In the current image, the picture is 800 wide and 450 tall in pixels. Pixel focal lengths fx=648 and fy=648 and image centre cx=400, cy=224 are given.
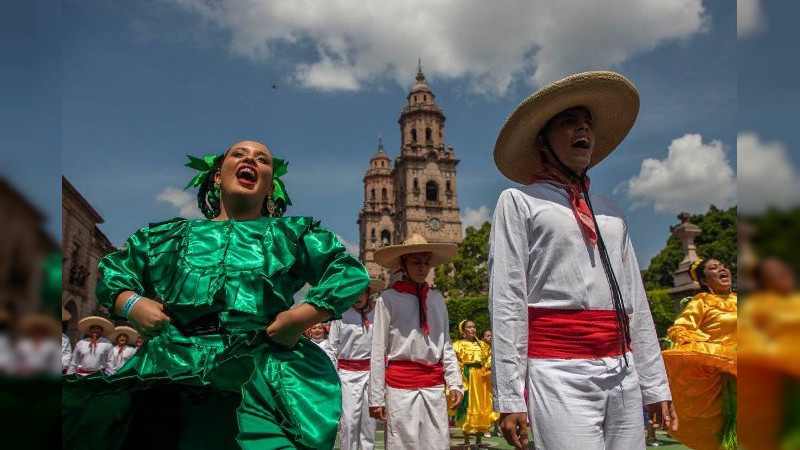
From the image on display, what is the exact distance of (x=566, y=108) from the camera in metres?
3.09

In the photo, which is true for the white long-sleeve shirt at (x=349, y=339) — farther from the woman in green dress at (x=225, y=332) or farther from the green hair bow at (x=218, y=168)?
the woman in green dress at (x=225, y=332)

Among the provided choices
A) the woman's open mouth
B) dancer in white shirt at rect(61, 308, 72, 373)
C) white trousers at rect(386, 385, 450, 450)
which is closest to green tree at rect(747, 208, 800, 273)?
dancer in white shirt at rect(61, 308, 72, 373)

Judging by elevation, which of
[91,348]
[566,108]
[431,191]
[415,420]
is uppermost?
[431,191]

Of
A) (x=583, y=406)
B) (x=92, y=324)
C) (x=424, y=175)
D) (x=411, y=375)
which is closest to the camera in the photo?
(x=583, y=406)

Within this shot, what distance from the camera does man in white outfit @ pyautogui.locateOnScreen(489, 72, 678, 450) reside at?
2496mm

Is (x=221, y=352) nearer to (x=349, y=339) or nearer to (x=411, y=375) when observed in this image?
(x=411, y=375)

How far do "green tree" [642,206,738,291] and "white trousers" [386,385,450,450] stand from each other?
45.5 metres

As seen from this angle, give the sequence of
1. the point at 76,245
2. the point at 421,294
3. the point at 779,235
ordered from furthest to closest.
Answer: the point at 76,245 → the point at 421,294 → the point at 779,235

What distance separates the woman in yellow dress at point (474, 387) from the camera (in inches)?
415

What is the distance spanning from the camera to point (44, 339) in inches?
22.0

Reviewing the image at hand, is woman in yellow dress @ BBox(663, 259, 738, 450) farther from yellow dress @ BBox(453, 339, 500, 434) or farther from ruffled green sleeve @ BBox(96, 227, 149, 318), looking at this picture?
yellow dress @ BBox(453, 339, 500, 434)

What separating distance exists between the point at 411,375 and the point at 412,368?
0.20 ft

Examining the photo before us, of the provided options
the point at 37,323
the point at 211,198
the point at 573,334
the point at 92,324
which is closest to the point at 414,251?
the point at 211,198

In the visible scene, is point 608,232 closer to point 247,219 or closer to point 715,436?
point 247,219
